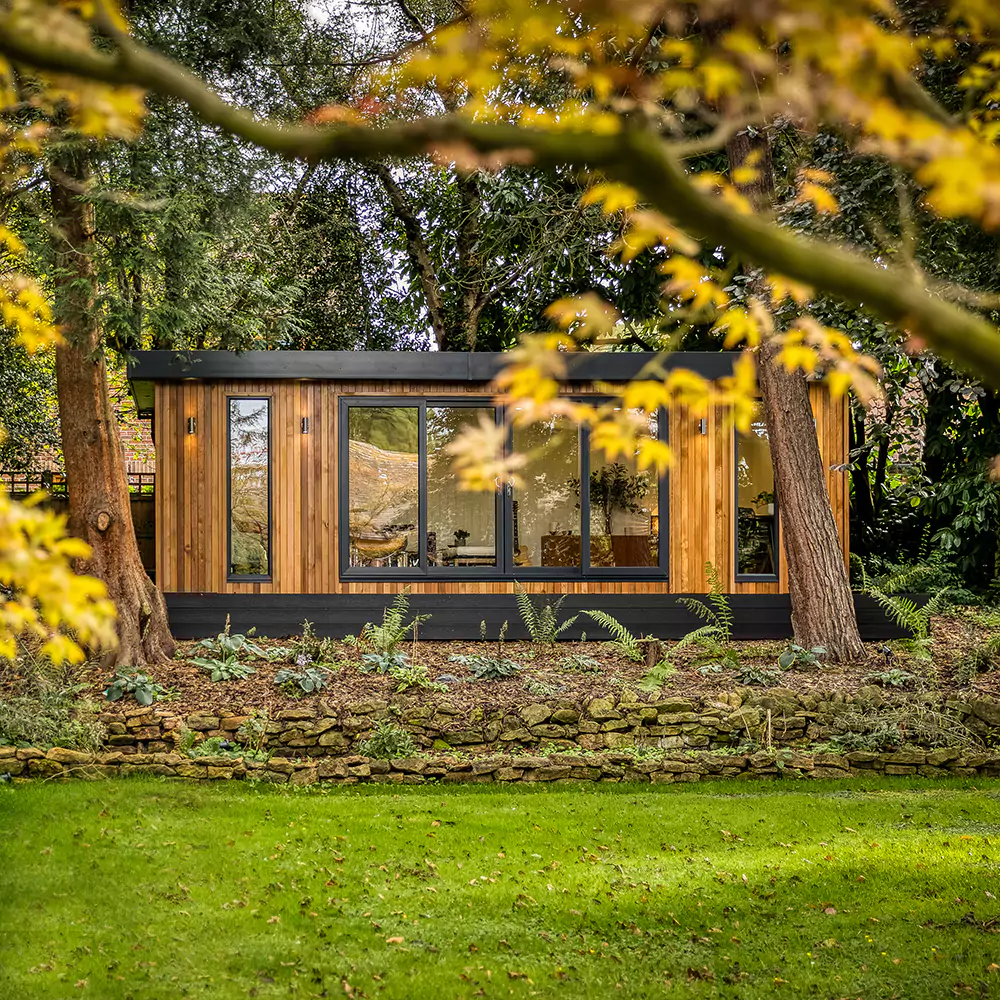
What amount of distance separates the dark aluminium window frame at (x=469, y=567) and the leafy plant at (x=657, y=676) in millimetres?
1925

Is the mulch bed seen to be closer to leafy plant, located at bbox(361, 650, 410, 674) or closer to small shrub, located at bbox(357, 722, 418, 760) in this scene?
leafy plant, located at bbox(361, 650, 410, 674)

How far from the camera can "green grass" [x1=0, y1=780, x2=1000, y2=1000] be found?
299 cm

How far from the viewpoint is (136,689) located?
5.70 m

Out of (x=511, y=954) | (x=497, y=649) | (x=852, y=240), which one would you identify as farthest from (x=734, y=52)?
(x=497, y=649)

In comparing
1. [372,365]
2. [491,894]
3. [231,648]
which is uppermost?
[372,365]

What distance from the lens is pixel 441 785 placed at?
513 centimetres

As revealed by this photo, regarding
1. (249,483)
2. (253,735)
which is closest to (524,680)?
(253,735)

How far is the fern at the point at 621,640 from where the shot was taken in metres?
7.18

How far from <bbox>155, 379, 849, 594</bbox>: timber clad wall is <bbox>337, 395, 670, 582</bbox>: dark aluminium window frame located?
0.06m

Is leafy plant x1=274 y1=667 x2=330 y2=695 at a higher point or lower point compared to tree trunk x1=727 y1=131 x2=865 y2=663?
lower

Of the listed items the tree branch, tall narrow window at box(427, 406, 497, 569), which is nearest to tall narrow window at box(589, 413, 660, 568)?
tall narrow window at box(427, 406, 497, 569)

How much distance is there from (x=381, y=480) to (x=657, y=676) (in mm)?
3654

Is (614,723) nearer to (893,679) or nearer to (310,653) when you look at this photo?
(893,679)

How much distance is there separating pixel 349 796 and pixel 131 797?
3.89 feet
